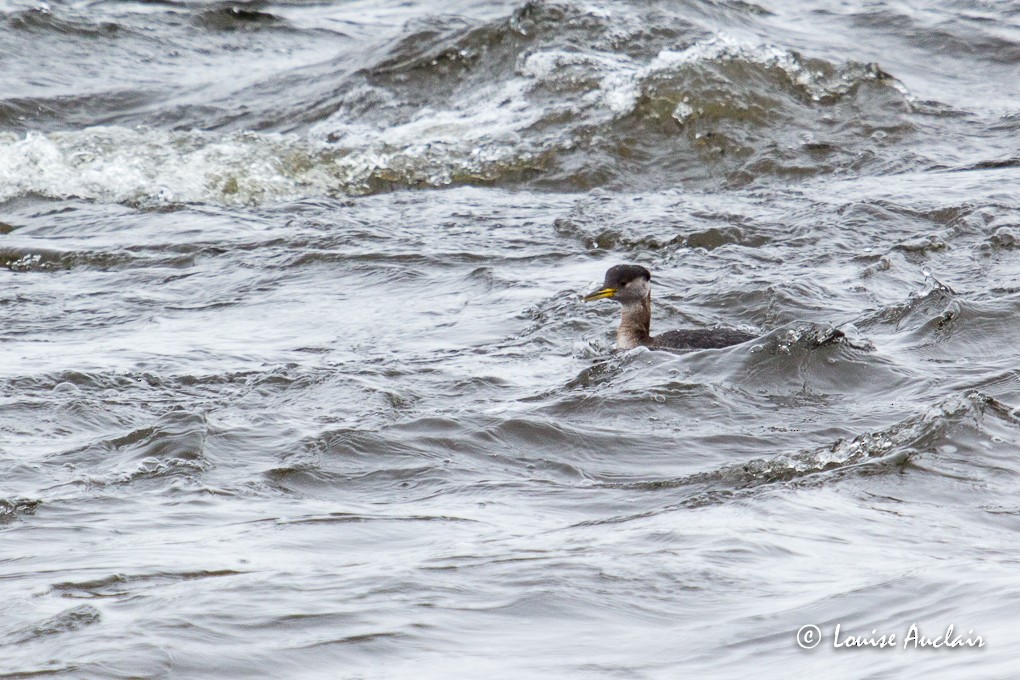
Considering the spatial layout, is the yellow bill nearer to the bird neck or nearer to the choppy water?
the bird neck

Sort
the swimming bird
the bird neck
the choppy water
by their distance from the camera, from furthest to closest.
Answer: the bird neck → the swimming bird → the choppy water

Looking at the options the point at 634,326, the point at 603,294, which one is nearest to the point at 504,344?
the point at 603,294

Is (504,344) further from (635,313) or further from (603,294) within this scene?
(635,313)

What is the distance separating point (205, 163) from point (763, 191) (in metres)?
4.64

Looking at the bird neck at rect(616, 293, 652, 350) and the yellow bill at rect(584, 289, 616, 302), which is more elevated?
the yellow bill at rect(584, 289, 616, 302)

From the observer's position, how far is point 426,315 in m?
8.55

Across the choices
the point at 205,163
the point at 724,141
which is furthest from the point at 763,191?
the point at 205,163

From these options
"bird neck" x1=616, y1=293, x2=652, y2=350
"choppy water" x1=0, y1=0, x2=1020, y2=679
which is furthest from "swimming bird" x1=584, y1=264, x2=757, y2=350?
"choppy water" x1=0, y1=0, x2=1020, y2=679

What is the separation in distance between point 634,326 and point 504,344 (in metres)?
0.84

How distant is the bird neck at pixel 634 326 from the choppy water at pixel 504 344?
0.45 ft

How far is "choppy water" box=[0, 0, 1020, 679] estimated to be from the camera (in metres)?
4.16

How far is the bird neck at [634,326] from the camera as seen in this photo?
323 inches

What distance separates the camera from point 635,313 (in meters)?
8.36

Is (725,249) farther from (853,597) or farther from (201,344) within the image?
(853,597)
